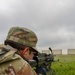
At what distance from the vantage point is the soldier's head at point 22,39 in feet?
15.4

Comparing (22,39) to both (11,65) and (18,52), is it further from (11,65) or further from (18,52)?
(11,65)

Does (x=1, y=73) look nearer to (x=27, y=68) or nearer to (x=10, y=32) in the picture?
(x=27, y=68)

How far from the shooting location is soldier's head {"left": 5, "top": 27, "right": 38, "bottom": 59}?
185 inches

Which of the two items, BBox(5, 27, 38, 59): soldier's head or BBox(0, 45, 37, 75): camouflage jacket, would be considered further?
BBox(5, 27, 38, 59): soldier's head

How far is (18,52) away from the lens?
170 inches

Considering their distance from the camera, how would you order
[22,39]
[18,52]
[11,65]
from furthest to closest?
[22,39]
[18,52]
[11,65]

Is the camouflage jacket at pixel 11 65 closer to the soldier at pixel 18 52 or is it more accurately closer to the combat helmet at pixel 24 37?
the soldier at pixel 18 52

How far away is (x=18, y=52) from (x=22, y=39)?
1.48 feet

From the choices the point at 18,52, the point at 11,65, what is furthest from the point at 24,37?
the point at 11,65

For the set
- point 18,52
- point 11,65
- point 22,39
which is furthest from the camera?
point 22,39

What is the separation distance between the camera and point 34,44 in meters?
4.91

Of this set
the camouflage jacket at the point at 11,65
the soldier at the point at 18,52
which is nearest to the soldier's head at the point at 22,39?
the soldier at the point at 18,52

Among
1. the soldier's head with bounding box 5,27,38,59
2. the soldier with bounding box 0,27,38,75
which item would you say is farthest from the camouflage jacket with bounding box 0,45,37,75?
the soldier's head with bounding box 5,27,38,59

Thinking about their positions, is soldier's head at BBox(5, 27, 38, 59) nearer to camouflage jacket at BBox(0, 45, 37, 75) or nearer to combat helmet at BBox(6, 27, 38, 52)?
combat helmet at BBox(6, 27, 38, 52)
